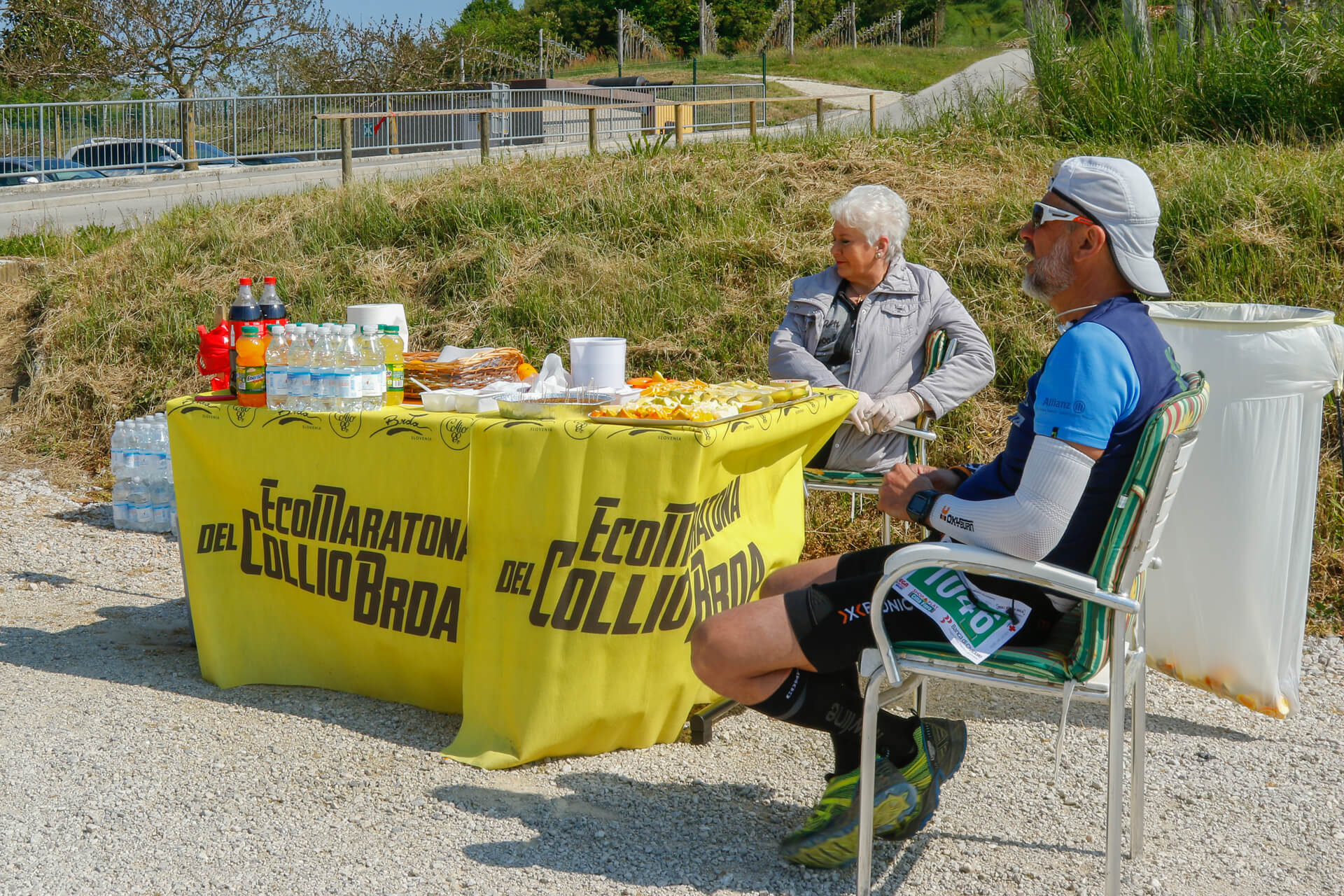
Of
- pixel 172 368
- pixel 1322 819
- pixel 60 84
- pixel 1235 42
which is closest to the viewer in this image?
pixel 1322 819

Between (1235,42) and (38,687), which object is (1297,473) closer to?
(38,687)

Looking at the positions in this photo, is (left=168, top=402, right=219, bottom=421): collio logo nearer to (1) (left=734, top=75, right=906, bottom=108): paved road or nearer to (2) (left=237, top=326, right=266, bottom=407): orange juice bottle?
(2) (left=237, top=326, right=266, bottom=407): orange juice bottle

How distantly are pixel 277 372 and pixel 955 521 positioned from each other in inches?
86.2

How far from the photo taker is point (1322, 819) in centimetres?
298

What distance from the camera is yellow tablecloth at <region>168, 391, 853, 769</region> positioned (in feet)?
10.2

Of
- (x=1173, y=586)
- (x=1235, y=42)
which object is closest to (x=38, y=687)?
(x=1173, y=586)

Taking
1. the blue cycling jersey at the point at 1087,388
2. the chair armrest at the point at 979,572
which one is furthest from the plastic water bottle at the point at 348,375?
the blue cycling jersey at the point at 1087,388

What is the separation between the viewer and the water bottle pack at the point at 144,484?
6117 millimetres

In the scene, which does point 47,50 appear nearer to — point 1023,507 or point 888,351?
point 888,351

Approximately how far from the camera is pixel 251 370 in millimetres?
3646

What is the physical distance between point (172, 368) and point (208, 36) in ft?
95.5

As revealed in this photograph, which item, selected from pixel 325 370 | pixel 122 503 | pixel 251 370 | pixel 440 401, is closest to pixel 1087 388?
pixel 440 401

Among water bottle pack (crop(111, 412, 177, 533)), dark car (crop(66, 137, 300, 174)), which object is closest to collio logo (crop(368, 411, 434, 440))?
water bottle pack (crop(111, 412, 177, 533))

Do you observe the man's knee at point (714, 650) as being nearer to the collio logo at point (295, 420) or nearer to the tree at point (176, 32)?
the collio logo at point (295, 420)
